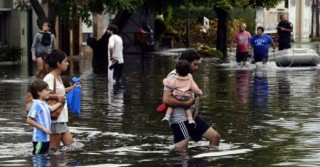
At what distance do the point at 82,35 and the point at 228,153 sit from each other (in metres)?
42.7

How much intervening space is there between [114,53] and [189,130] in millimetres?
15316

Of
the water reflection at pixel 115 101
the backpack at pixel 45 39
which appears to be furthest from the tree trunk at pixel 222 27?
the backpack at pixel 45 39

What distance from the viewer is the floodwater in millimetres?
13078

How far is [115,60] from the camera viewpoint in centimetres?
2916

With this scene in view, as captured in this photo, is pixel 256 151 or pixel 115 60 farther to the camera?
pixel 115 60

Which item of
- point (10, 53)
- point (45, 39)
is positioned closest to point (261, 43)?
point (10, 53)

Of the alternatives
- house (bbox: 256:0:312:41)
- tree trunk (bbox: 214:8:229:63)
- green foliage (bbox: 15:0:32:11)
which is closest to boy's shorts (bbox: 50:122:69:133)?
green foliage (bbox: 15:0:32:11)

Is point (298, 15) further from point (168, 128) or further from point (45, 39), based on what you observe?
point (168, 128)

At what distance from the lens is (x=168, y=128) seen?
55.9ft

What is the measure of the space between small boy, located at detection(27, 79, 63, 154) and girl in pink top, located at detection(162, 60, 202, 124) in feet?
5.48

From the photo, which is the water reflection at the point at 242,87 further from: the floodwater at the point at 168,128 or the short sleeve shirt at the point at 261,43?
the short sleeve shirt at the point at 261,43

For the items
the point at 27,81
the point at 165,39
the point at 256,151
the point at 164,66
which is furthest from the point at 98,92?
the point at 165,39

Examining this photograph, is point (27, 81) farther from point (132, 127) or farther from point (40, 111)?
point (40, 111)

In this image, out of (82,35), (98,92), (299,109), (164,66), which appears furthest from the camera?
(82,35)
